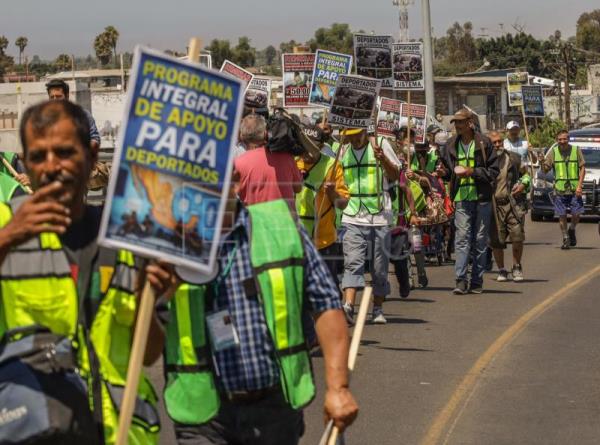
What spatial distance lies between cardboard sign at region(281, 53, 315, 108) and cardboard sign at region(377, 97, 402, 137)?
112cm

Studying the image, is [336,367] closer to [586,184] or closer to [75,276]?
[75,276]

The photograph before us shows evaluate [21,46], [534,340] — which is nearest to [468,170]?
[534,340]

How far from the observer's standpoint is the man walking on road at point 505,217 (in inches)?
701

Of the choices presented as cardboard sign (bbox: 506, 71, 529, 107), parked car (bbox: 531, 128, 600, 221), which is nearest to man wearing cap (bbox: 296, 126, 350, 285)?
parked car (bbox: 531, 128, 600, 221)

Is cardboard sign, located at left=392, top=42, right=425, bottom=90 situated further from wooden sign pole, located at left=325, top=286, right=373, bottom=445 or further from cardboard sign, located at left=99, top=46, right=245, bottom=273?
cardboard sign, located at left=99, top=46, right=245, bottom=273

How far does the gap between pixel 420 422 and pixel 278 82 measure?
5585 centimetres

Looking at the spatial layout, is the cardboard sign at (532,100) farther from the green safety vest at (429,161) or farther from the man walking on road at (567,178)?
the green safety vest at (429,161)

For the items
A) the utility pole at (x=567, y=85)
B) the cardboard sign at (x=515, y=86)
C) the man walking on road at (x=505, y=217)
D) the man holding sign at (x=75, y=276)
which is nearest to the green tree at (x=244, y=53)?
the utility pole at (x=567, y=85)

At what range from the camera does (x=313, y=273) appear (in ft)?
16.0

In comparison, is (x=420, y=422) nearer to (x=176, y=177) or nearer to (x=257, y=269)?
(x=257, y=269)

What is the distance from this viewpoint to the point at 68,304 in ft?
13.9

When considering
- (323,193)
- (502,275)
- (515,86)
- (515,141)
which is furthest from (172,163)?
(515,86)

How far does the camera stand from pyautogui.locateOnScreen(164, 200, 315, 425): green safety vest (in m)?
4.71

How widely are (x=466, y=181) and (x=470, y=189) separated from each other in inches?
4.0
